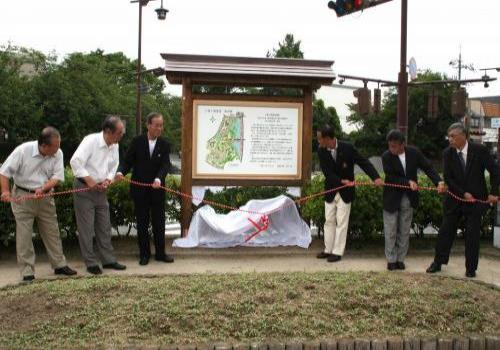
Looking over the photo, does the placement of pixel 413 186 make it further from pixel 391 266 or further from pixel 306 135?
pixel 306 135

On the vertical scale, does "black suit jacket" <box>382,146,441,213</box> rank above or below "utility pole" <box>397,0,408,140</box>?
below

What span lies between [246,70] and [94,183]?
3.17 metres

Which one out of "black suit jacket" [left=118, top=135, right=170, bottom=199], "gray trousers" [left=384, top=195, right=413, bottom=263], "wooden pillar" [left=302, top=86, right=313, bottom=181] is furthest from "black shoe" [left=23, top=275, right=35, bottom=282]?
"wooden pillar" [left=302, top=86, right=313, bottom=181]

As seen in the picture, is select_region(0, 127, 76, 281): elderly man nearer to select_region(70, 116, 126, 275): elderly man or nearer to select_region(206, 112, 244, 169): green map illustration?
select_region(70, 116, 126, 275): elderly man

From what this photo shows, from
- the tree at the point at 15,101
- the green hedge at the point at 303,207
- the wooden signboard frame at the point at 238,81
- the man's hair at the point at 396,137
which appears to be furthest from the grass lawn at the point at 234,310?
the tree at the point at 15,101

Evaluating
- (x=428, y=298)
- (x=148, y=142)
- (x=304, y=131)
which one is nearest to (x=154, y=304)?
(x=428, y=298)

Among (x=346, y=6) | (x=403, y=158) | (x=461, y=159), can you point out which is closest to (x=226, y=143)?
(x=403, y=158)

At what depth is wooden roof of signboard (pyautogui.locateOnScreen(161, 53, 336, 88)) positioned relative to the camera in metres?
8.98

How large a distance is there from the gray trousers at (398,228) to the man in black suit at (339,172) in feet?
2.07

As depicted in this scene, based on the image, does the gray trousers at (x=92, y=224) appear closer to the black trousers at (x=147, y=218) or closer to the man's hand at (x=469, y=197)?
the black trousers at (x=147, y=218)

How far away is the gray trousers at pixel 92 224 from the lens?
716cm

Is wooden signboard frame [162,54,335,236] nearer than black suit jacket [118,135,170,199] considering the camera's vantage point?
No

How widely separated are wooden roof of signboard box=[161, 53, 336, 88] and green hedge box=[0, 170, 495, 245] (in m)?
1.58

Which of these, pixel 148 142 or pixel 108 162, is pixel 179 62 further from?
pixel 108 162
